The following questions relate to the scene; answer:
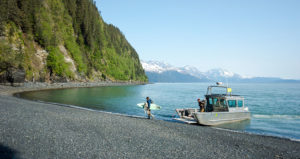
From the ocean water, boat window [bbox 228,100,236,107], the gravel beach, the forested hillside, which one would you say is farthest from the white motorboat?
the forested hillside

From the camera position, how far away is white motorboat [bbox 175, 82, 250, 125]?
73.4 ft

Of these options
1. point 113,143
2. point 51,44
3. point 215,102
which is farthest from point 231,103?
point 51,44

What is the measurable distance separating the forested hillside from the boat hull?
165 ft

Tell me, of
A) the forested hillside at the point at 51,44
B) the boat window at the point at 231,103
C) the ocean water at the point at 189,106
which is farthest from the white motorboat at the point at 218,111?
the forested hillside at the point at 51,44

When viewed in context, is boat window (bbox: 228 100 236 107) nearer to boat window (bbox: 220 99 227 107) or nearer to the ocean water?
boat window (bbox: 220 99 227 107)

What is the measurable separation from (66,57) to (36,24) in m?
17.5

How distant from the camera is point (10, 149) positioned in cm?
959

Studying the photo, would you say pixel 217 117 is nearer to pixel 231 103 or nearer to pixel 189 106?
pixel 231 103

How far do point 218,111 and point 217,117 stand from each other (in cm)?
158

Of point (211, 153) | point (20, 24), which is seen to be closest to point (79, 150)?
point (211, 153)

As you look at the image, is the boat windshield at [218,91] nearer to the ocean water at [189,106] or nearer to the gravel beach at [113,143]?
the ocean water at [189,106]

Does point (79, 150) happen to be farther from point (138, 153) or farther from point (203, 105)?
point (203, 105)

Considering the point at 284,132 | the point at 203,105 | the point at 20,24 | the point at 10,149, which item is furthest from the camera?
the point at 20,24

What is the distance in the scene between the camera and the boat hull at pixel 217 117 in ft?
72.0
